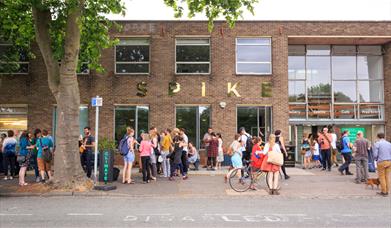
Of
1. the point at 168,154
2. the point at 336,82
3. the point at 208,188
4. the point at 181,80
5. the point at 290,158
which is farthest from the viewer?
the point at 336,82

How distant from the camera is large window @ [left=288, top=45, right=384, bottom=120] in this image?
21.4 meters

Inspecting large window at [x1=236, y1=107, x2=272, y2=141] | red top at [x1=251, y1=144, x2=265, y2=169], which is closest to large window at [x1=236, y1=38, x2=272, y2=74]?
large window at [x1=236, y1=107, x2=272, y2=141]

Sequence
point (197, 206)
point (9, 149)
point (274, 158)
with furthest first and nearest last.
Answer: point (9, 149) < point (274, 158) < point (197, 206)

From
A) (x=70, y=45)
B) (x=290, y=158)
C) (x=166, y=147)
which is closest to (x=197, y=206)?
(x=166, y=147)

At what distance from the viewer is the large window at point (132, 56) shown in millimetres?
19891

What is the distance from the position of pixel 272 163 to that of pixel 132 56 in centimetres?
1075

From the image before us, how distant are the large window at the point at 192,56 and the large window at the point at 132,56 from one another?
158 cm

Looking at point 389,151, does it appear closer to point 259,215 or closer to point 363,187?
point 363,187

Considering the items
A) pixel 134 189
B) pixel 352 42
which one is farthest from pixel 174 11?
pixel 352 42

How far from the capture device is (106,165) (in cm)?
1313

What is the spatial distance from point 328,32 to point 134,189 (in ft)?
41.9

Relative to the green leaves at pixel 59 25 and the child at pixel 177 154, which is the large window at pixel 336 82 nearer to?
the child at pixel 177 154

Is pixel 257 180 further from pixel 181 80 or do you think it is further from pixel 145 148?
pixel 181 80

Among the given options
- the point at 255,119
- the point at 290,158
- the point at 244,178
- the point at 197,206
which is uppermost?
the point at 255,119
